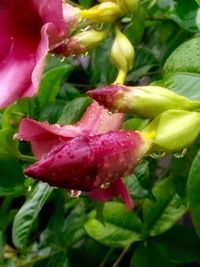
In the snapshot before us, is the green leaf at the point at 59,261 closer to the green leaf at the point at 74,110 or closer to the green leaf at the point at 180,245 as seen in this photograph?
the green leaf at the point at 180,245

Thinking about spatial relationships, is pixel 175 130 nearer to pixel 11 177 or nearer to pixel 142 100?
pixel 142 100

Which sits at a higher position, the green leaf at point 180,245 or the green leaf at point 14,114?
A: the green leaf at point 14,114

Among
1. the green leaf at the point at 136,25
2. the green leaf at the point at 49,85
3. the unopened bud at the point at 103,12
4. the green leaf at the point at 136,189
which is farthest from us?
the green leaf at the point at 49,85

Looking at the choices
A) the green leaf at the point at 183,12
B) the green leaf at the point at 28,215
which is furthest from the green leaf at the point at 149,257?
the green leaf at the point at 183,12

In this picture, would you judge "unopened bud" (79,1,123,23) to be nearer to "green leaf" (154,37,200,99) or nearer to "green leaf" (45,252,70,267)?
"green leaf" (154,37,200,99)

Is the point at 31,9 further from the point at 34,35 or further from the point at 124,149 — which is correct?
the point at 124,149

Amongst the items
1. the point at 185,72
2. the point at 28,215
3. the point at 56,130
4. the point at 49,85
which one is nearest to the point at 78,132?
the point at 56,130
